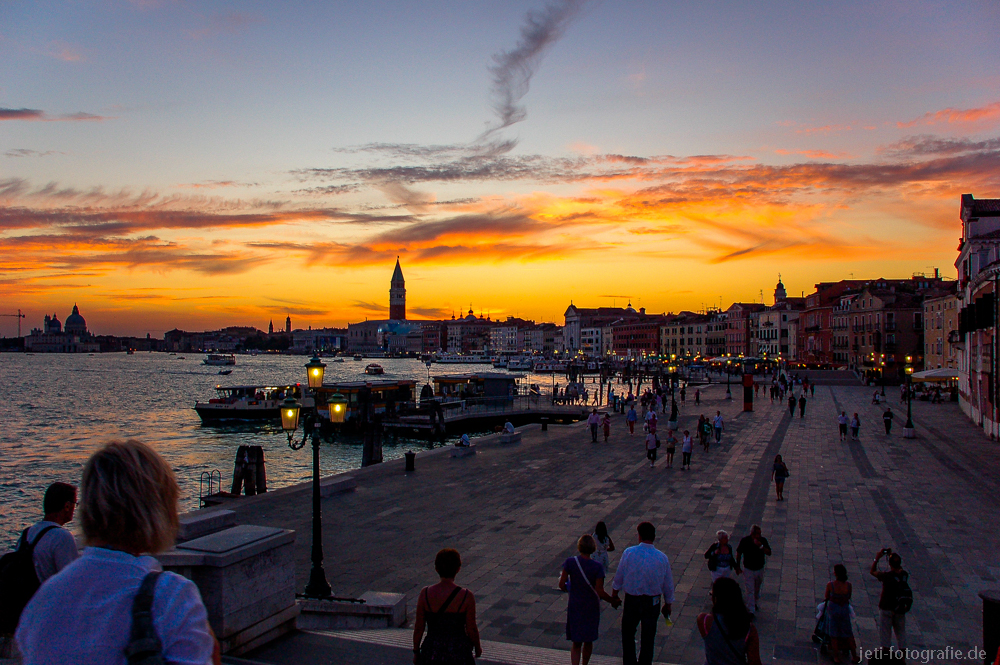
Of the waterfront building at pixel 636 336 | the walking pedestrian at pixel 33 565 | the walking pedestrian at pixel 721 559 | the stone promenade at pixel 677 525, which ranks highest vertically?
the waterfront building at pixel 636 336

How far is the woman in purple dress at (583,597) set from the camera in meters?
5.28

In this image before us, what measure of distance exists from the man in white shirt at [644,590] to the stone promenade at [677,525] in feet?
4.08

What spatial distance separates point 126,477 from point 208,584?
4.16m

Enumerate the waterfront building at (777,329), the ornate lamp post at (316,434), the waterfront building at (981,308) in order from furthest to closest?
1. the waterfront building at (777,329)
2. the waterfront building at (981,308)
3. the ornate lamp post at (316,434)

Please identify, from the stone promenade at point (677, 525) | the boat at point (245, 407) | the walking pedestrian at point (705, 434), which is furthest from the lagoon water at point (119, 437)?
the walking pedestrian at point (705, 434)

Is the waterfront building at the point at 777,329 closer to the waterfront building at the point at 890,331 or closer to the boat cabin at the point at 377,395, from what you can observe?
the waterfront building at the point at 890,331

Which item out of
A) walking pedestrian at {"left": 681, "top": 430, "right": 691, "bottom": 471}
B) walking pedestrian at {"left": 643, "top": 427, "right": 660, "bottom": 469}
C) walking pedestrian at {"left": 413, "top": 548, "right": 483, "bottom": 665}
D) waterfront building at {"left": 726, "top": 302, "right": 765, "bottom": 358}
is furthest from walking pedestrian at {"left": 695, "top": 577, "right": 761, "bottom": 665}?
waterfront building at {"left": 726, "top": 302, "right": 765, "bottom": 358}

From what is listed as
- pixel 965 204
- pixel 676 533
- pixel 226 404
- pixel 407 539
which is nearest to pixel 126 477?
pixel 407 539

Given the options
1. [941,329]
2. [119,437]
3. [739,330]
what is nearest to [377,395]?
[119,437]

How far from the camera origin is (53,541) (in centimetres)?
384

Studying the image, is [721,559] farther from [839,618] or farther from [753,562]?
[839,618]

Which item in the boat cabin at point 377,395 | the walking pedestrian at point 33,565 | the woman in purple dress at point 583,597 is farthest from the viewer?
the boat cabin at point 377,395

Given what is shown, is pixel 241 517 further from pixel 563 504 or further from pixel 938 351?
pixel 938 351

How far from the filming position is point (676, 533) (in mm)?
11422
